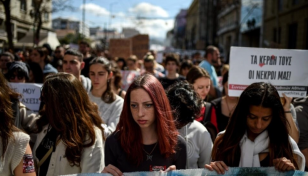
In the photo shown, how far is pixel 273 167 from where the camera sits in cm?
232

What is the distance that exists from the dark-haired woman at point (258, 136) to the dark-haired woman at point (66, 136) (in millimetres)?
954

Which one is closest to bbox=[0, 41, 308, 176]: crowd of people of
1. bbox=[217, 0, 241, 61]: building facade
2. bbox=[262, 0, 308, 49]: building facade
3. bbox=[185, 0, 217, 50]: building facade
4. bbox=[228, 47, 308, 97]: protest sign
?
bbox=[228, 47, 308, 97]: protest sign

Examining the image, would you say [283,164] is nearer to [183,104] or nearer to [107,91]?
[183,104]

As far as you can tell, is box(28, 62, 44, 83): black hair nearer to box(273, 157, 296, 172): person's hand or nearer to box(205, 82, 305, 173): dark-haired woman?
box(205, 82, 305, 173): dark-haired woman

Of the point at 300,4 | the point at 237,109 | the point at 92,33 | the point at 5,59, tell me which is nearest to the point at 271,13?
the point at 300,4

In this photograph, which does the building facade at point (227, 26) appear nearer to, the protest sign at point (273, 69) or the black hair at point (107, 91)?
the black hair at point (107, 91)

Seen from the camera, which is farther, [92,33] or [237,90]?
[92,33]

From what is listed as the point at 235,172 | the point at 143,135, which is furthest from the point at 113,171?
the point at 235,172

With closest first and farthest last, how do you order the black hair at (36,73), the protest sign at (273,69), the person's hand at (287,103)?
1. the person's hand at (287,103)
2. the protest sign at (273,69)
3. the black hair at (36,73)

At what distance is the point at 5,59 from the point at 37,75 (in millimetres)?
1589

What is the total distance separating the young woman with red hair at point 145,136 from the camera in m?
2.44

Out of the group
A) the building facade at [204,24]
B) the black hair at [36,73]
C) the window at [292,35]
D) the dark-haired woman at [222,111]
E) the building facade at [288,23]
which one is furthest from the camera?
the building facade at [204,24]

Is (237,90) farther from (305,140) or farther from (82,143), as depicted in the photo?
(82,143)

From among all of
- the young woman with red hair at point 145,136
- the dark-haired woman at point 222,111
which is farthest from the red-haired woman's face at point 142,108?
the dark-haired woman at point 222,111
